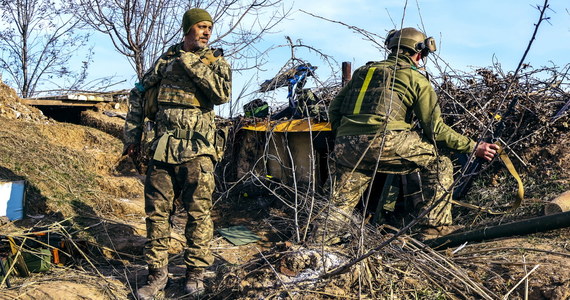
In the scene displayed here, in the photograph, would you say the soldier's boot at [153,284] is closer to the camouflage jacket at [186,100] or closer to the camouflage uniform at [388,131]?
the camouflage jacket at [186,100]

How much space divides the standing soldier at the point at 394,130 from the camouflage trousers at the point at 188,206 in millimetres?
999

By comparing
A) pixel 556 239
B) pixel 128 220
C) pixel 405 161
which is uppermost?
pixel 405 161

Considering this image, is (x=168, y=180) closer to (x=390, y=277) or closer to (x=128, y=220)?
(x=390, y=277)

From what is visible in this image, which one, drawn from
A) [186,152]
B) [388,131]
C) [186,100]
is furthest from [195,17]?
[388,131]

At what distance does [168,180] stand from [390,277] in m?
1.69

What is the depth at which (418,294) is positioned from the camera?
3627 millimetres

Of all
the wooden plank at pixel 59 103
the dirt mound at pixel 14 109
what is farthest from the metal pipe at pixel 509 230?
the wooden plank at pixel 59 103

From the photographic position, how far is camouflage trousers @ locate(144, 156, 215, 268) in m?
4.22

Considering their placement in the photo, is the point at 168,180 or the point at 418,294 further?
the point at 168,180

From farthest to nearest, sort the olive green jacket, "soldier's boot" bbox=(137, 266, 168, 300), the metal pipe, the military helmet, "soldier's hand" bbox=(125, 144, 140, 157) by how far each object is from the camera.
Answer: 1. the military helmet
2. the olive green jacket
3. "soldier's hand" bbox=(125, 144, 140, 157)
4. the metal pipe
5. "soldier's boot" bbox=(137, 266, 168, 300)

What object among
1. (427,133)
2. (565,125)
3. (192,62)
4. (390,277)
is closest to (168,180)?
(192,62)

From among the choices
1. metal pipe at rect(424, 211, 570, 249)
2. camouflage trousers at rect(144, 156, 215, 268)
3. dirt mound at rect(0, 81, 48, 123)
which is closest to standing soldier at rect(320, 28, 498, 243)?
metal pipe at rect(424, 211, 570, 249)

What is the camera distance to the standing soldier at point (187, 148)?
13.8ft

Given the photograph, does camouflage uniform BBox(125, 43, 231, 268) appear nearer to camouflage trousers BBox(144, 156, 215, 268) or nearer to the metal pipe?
camouflage trousers BBox(144, 156, 215, 268)
